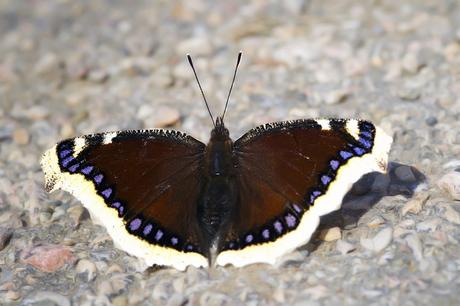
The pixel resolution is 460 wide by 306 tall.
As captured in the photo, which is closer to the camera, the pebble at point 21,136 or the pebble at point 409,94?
the pebble at point 409,94

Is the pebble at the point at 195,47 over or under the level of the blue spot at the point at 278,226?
over

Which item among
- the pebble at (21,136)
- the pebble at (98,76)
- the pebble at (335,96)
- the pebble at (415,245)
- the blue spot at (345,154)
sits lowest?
the pebble at (415,245)

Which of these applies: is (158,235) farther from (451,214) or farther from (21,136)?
(21,136)

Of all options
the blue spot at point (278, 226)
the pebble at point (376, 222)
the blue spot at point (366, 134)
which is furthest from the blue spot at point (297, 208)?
the pebble at point (376, 222)

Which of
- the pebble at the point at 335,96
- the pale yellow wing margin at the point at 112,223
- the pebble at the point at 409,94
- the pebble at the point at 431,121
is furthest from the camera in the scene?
the pebble at the point at 335,96

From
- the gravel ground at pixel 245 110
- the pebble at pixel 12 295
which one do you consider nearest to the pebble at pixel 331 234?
the gravel ground at pixel 245 110

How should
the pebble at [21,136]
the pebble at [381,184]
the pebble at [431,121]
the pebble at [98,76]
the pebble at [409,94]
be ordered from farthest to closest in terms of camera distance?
the pebble at [98,76] < the pebble at [21,136] < the pebble at [409,94] < the pebble at [431,121] < the pebble at [381,184]

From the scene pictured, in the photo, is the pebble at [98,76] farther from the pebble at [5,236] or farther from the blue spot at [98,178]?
the blue spot at [98,178]
